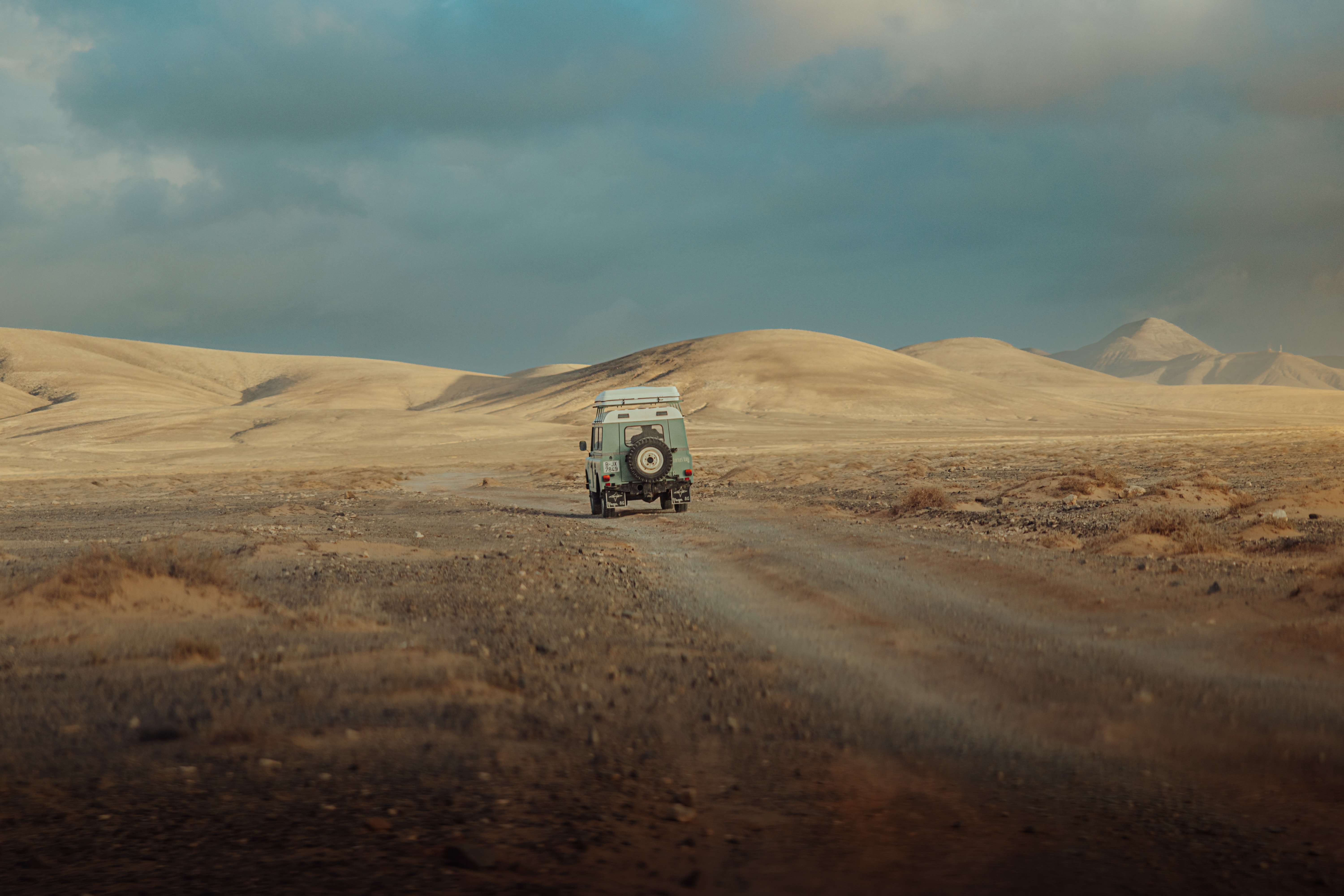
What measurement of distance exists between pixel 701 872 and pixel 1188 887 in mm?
2173

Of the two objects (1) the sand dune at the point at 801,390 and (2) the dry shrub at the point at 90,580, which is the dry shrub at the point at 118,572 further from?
(1) the sand dune at the point at 801,390

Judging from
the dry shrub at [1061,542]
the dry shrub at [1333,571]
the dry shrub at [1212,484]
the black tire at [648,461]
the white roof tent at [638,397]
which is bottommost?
the dry shrub at [1061,542]

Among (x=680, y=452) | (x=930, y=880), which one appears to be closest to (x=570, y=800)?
(x=930, y=880)

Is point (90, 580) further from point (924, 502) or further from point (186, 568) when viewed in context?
point (924, 502)

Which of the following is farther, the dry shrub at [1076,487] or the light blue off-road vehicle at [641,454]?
the dry shrub at [1076,487]

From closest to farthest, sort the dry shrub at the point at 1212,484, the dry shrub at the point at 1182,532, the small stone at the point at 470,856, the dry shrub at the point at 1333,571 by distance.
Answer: the small stone at the point at 470,856
the dry shrub at the point at 1333,571
the dry shrub at the point at 1182,532
the dry shrub at the point at 1212,484

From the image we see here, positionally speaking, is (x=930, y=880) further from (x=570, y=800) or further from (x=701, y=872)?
(x=570, y=800)

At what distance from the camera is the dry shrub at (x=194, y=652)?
907 centimetres

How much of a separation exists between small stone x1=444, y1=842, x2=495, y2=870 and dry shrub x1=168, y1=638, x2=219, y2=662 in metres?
5.24

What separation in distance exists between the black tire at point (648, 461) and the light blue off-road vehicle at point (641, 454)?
0.04 feet

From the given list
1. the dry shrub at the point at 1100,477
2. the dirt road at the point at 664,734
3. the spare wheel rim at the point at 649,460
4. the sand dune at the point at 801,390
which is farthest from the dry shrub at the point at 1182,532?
the sand dune at the point at 801,390

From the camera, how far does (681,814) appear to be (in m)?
5.33

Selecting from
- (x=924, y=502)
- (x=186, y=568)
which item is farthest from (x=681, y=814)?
(x=924, y=502)

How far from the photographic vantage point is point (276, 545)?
60.6 feet
